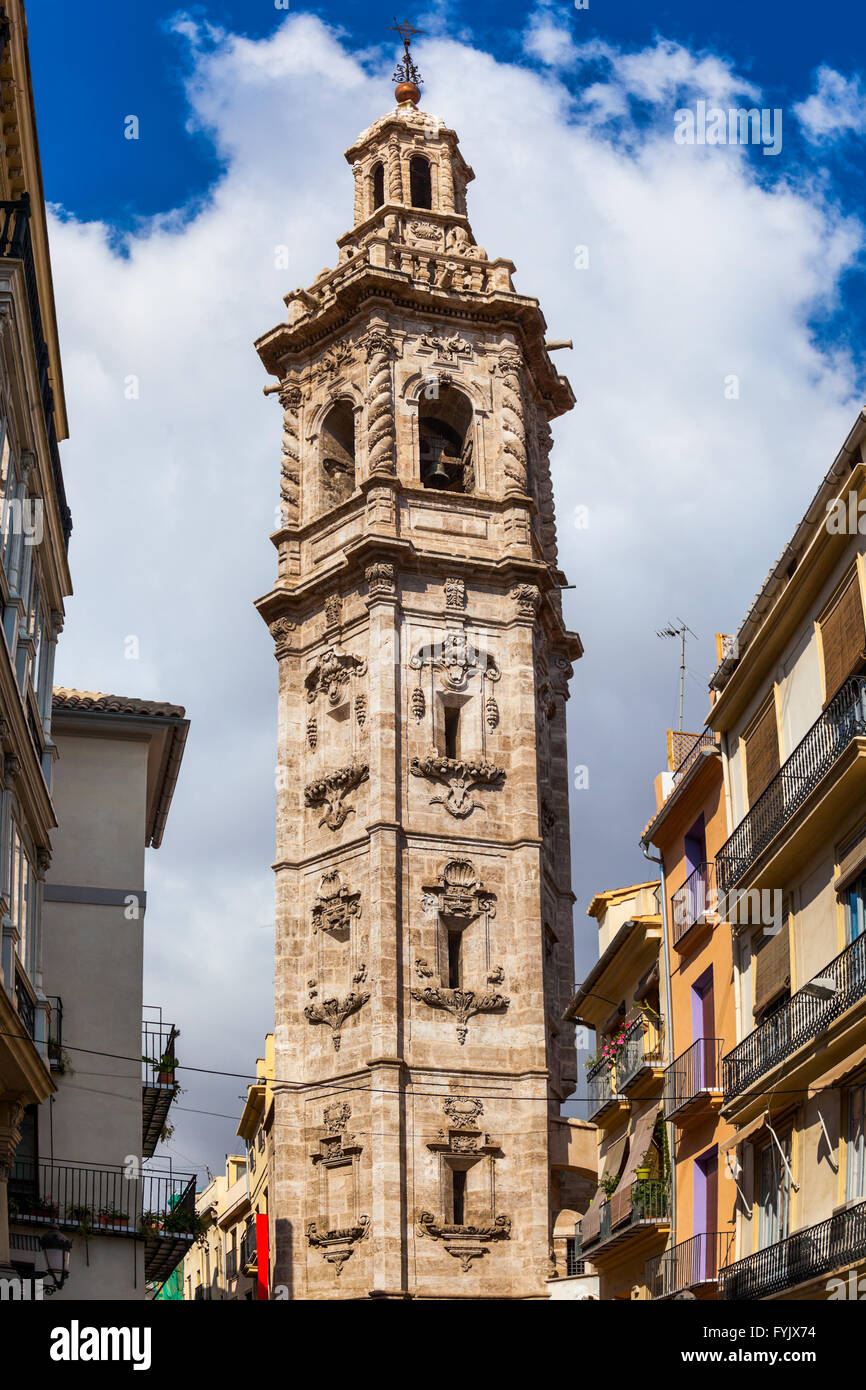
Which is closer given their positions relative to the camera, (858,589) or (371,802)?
(858,589)

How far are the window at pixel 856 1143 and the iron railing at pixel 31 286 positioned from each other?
10425 mm

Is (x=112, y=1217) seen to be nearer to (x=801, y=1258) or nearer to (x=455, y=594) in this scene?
(x=801, y=1258)

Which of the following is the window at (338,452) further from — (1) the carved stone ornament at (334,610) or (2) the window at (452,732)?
(2) the window at (452,732)

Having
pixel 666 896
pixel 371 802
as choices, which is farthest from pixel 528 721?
pixel 666 896

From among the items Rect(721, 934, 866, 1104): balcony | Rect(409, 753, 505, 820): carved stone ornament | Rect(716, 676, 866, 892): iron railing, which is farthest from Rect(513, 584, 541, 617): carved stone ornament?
Rect(721, 934, 866, 1104): balcony

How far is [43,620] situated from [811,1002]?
9340 millimetres

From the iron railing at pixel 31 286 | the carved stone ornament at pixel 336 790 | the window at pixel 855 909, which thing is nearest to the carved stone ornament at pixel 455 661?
the carved stone ornament at pixel 336 790

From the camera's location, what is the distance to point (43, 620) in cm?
2334

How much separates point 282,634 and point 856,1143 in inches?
987

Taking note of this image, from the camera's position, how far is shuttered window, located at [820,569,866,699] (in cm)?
2036

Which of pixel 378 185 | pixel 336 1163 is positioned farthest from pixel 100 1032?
pixel 378 185

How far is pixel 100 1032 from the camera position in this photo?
27438 mm

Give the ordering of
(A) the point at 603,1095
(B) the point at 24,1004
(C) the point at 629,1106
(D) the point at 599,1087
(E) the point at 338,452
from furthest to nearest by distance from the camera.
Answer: (E) the point at 338,452 < (D) the point at 599,1087 < (A) the point at 603,1095 < (C) the point at 629,1106 < (B) the point at 24,1004

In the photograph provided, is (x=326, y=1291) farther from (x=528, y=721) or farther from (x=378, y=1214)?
(x=528, y=721)
